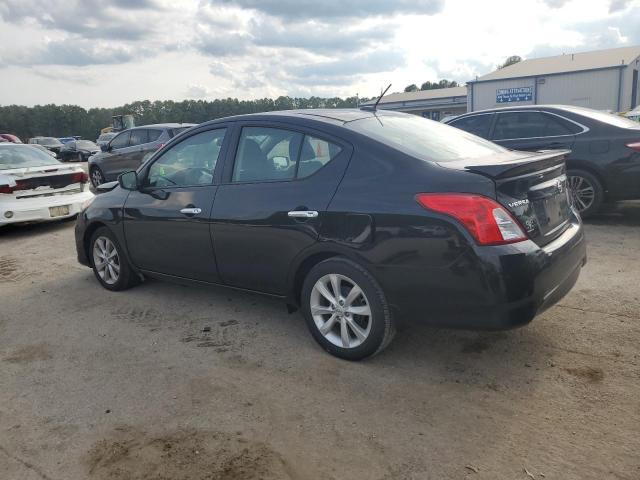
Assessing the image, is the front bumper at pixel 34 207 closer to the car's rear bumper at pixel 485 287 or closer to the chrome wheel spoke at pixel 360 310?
the chrome wheel spoke at pixel 360 310

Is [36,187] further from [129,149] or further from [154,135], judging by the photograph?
[129,149]

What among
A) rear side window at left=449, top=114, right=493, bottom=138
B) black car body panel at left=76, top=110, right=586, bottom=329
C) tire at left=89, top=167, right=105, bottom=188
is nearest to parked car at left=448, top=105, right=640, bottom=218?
rear side window at left=449, top=114, right=493, bottom=138

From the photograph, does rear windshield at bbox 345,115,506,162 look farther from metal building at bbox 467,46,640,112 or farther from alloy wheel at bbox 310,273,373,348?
metal building at bbox 467,46,640,112

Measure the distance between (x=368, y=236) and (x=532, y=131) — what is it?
5140 millimetres

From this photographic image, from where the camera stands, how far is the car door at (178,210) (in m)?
Answer: 4.26

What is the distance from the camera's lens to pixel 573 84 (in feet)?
120

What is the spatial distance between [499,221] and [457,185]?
307 millimetres

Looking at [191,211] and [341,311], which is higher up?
[191,211]

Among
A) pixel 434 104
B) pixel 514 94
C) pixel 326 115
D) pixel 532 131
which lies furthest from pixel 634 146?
pixel 434 104

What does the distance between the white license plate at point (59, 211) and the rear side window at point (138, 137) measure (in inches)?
191

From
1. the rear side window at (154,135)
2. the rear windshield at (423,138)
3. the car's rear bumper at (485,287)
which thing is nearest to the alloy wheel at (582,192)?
the rear windshield at (423,138)

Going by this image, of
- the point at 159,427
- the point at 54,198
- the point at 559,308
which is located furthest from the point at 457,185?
the point at 54,198

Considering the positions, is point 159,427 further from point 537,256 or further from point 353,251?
point 537,256

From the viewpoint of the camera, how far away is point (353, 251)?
10.9ft
